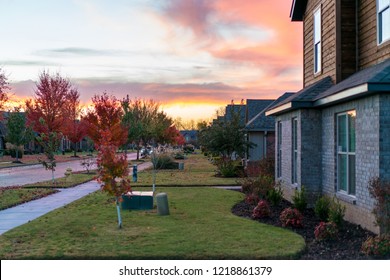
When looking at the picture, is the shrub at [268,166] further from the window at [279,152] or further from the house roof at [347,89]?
the house roof at [347,89]

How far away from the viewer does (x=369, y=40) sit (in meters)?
11.8

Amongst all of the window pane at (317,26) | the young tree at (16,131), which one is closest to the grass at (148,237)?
the window pane at (317,26)

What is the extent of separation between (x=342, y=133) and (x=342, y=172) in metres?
1.03

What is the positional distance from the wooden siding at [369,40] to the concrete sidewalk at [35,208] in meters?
10.2

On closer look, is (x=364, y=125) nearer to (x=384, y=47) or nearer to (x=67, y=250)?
(x=384, y=47)

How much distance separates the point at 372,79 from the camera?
8.91 metres

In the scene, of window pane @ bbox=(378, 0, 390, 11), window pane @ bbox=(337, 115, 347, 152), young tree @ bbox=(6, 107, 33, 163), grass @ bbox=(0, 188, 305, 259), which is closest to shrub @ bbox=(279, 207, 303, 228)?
grass @ bbox=(0, 188, 305, 259)

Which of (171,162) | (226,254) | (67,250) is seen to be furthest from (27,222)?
(171,162)

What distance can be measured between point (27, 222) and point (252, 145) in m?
20.1

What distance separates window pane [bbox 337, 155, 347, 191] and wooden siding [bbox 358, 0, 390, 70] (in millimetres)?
2586

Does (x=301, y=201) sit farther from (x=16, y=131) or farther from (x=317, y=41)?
(x=16, y=131)

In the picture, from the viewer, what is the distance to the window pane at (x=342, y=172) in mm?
11516

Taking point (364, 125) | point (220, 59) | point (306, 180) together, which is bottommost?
point (306, 180)

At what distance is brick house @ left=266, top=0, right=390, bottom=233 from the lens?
937 cm
